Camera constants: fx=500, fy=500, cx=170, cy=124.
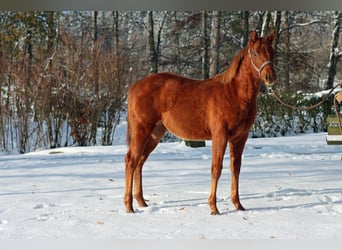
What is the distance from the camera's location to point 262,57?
3234mm

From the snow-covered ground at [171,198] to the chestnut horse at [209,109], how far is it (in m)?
0.22

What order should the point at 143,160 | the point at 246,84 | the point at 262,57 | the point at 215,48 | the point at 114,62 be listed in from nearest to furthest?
the point at 262,57
the point at 246,84
the point at 143,160
the point at 215,48
the point at 114,62

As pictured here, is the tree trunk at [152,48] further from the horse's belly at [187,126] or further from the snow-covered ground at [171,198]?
the horse's belly at [187,126]

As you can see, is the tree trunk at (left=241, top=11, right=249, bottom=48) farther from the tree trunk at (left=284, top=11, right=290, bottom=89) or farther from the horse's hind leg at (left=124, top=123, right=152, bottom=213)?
the horse's hind leg at (left=124, top=123, right=152, bottom=213)

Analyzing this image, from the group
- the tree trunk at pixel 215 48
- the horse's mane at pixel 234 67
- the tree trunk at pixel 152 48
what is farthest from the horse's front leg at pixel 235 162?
the tree trunk at pixel 152 48

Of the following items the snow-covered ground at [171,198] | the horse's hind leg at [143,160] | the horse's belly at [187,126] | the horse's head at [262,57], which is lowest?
the snow-covered ground at [171,198]

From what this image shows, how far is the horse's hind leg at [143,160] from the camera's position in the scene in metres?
3.64

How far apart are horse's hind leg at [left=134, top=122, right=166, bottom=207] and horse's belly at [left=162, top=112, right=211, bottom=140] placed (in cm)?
12

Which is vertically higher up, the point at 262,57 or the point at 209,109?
the point at 262,57

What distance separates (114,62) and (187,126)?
4.50m

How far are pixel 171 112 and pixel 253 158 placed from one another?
8.25 ft

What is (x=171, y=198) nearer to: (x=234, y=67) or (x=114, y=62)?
(x=234, y=67)

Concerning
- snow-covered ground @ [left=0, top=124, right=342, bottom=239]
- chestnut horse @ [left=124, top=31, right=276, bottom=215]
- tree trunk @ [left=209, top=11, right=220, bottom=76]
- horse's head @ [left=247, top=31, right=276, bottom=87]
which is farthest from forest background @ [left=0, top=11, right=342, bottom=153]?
horse's head @ [left=247, top=31, right=276, bottom=87]

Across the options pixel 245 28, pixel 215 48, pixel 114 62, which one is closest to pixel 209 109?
pixel 215 48
